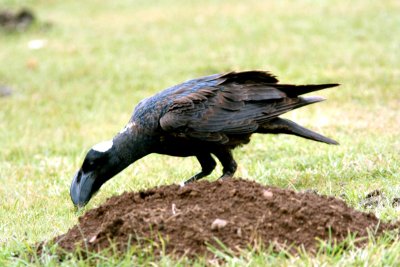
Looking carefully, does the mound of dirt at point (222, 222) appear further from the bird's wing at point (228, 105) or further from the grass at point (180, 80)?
the bird's wing at point (228, 105)

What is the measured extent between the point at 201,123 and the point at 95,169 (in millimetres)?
969

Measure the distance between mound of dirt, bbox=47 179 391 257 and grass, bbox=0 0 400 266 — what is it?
194mm

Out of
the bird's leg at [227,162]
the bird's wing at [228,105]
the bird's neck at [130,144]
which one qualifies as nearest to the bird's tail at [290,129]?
the bird's wing at [228,105]

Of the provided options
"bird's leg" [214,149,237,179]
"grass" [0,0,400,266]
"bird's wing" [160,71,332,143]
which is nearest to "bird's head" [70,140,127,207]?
"grass" [0,0,400,266]

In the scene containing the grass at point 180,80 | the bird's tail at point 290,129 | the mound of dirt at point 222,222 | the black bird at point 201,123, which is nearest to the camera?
the mound of dirt at point 222,222

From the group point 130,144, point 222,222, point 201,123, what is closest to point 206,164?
point 201,123

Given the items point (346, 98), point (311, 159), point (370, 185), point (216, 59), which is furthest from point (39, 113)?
point (370, 185)

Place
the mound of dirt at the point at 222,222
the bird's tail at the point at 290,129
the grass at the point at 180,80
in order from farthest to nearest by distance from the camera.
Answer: the bird's tail at the point at 290,129, the grass at the point at 180,80, the mound of dirt at the point at 222,222

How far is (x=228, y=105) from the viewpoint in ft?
21.6

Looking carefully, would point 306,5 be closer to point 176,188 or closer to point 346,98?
point 346,98

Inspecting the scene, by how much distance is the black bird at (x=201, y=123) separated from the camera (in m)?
6.38

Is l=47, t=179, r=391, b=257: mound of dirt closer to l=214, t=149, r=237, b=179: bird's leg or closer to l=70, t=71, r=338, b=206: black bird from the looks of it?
l=70, t=71, r=338, b=206: black bird

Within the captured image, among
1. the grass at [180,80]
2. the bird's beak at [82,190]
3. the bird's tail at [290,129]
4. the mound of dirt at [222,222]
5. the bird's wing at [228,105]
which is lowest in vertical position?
the grass at [180,80]

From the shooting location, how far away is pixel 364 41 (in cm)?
1445
